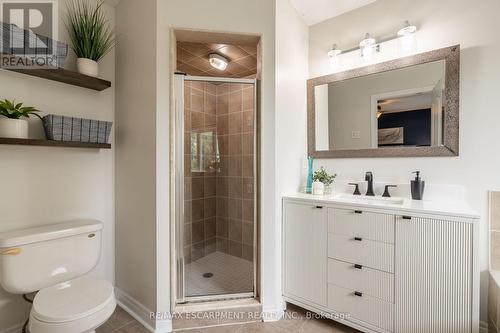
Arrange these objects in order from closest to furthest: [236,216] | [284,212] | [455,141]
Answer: [455,141] → [284,212] → [236,216]

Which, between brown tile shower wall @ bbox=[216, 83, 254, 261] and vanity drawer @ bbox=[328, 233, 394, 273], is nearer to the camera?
vanity drawer @ bbox=[328, 233, 394, 273]

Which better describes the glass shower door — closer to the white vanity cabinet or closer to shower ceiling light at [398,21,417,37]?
the white vanity cabinet

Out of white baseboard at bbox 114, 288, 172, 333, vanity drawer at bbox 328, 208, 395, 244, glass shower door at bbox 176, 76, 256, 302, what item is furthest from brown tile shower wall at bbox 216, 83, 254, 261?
white baseboard at bbox 114, 288, 172, 333

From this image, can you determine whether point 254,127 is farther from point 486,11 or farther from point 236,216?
point 486,11

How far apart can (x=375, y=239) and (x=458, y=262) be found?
396mm

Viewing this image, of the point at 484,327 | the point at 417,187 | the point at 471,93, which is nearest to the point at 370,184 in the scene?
the point at 417,187

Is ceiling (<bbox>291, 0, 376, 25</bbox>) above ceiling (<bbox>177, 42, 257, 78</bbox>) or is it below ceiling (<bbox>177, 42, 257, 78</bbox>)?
above

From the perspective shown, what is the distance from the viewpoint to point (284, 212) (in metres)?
1.79

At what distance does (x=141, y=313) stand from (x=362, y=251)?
1.66 meters

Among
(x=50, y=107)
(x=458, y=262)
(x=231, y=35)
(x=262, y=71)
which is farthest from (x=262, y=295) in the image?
(x=50, y=107)

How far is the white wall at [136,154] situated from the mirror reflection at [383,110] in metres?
1.47

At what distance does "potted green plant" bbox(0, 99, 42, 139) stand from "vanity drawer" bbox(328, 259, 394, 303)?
217 cm

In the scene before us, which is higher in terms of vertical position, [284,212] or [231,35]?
[231,35]

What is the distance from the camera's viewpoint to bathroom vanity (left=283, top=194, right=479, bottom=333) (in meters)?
1.22
